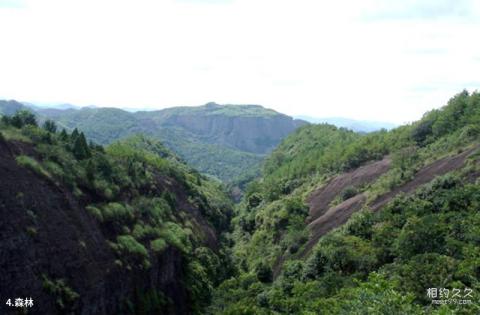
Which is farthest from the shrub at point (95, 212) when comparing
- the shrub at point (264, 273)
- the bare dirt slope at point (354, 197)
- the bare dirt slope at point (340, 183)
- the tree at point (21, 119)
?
the bare dirt slope at point (340, 183)

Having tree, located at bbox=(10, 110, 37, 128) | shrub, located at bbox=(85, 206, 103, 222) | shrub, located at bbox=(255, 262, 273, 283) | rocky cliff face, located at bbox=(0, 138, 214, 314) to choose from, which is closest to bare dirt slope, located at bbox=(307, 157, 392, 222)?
shrub, located at bbox=(255, 262, 273, 283)

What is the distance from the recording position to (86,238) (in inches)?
1473

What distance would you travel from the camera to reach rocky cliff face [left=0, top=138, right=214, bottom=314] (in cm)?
2881

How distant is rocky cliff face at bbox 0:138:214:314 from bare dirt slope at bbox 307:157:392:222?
3341cm

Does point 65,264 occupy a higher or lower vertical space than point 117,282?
higher

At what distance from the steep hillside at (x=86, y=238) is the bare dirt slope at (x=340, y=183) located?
710 inches

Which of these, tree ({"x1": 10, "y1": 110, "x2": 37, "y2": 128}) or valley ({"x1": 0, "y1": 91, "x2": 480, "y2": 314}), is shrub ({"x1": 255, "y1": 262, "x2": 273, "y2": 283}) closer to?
valley ({"x1": 0, "y1": 91, "x2": 480, "y2": 314})

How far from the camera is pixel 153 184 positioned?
6525 cm

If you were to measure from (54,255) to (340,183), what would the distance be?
53.7m

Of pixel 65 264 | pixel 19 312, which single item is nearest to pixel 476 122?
pixel 65 264

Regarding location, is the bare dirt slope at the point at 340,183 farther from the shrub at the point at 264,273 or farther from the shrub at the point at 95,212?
the shrub at the point at 95,212

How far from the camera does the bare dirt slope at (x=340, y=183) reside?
233ft

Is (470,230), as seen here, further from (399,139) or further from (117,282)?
(399,139)

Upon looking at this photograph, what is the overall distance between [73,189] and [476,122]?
54069 mm
